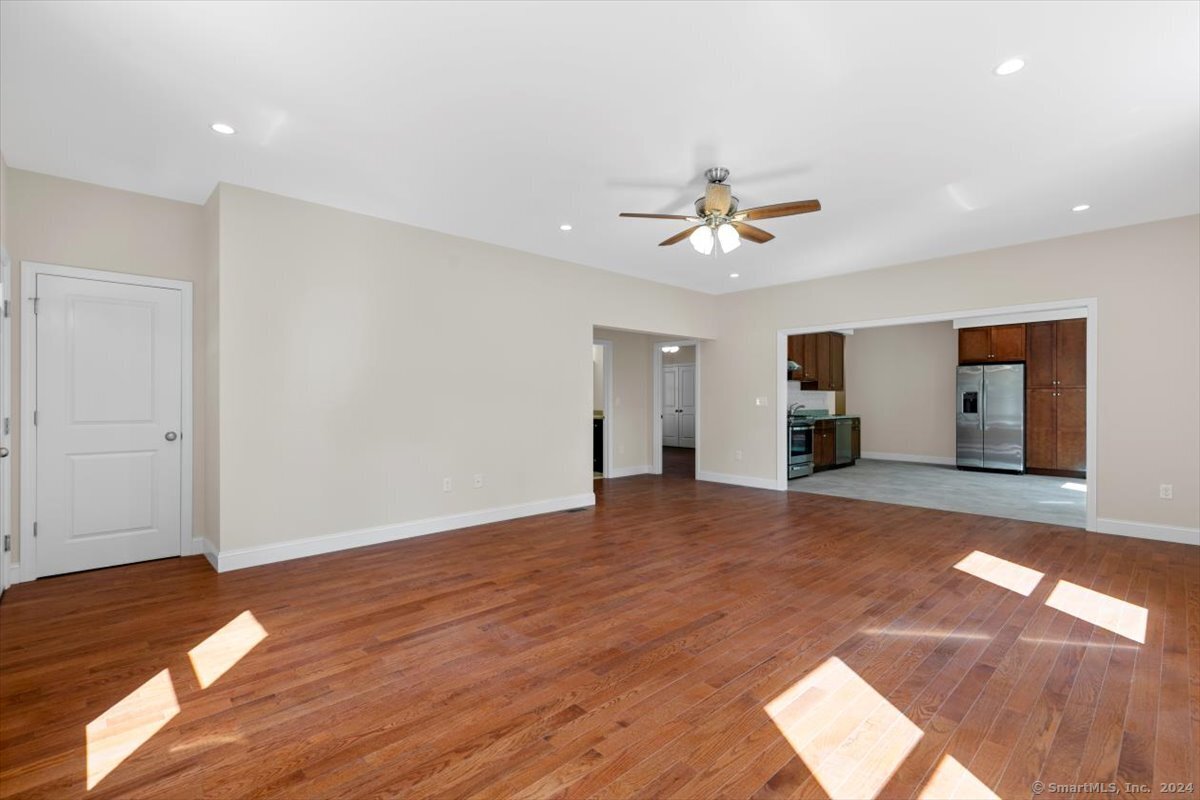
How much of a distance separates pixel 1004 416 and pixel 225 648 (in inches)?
401

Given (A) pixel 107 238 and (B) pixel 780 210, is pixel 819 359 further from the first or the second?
(A) pixel 107 238

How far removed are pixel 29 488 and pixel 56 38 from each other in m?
2.89

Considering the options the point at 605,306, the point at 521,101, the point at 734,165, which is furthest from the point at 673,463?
the point at 521,101

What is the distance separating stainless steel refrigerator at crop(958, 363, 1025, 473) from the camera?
8.36 m

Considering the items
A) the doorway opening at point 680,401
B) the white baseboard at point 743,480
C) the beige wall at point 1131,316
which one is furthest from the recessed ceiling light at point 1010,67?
the doorway opening at point 680,401

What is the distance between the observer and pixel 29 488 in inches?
139

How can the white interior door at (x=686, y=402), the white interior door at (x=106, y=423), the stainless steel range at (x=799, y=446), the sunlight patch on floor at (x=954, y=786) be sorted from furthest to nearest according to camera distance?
the white interior door at (x=686, y=402), the stainless steel range at (x=799, y=446), the white interior door at (x=106, y=423), the sunlight patch on floor at (x=954, y=786)

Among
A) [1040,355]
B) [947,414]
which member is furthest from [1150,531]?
[947,414]

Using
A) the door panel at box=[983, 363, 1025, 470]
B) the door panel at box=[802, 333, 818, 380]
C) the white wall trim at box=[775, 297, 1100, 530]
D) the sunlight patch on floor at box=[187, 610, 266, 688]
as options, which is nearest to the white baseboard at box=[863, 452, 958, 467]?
the door panel at box=[983, 363, 1025, 470]

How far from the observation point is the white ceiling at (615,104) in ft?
7.02

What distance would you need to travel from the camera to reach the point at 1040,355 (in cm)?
823

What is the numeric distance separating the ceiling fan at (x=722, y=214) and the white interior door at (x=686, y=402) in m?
8.03

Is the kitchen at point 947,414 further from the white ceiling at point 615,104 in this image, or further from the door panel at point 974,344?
the white ceiling at point 615,104

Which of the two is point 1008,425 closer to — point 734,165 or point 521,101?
point 734,165
